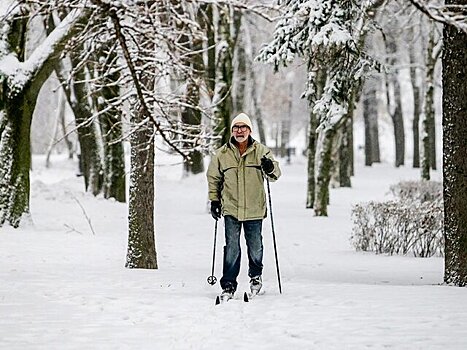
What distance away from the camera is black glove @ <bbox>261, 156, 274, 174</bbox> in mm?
8125

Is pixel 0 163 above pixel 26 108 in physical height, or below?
below

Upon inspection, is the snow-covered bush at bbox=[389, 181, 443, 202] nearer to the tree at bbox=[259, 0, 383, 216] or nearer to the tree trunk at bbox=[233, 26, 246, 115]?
the tree at bbox=[259, 0, 383, 216]

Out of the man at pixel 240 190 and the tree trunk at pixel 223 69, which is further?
the tree trunk at pixel 223 69

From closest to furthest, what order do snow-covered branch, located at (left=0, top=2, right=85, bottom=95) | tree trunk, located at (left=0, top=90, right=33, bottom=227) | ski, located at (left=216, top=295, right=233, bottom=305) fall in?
ski, located at (left=216, top=295, right=233, bottom=305), snow-covered branch, located at (left=0, top=2, right=85, bottom=95), tree trunk, located at (left=0, top=90, right=33, bottom=227)

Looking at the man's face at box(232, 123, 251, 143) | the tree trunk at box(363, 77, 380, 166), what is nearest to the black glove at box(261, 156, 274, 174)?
the man's face at box(232, 123, 251, 143)

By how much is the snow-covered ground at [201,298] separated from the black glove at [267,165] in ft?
4.39

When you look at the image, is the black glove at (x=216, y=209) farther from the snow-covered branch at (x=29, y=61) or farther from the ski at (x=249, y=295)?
the snow-covered branch at (x=29, y=61)

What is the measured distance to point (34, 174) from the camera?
123 ft

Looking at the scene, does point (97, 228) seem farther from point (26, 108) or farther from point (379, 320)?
point (379, 320)

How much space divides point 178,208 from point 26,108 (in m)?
8.07

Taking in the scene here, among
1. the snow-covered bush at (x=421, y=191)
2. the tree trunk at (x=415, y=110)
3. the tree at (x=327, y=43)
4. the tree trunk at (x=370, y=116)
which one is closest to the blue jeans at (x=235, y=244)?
the tree at (x=327, y=43)

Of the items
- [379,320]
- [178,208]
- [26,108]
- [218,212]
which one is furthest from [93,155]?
[379,320]

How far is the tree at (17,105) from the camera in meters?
13.6

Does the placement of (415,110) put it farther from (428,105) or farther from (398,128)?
(428,105)
